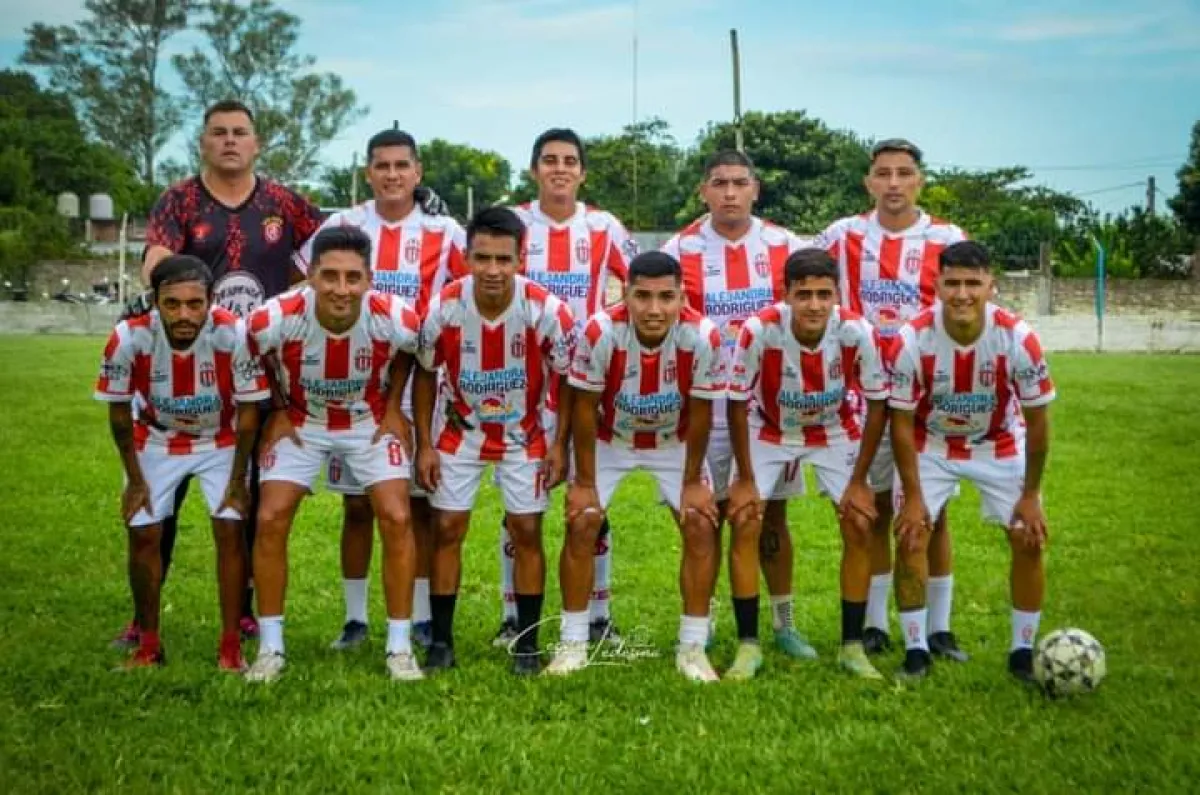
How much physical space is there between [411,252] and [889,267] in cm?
234

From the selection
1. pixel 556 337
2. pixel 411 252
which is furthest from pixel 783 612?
pixel 411 252

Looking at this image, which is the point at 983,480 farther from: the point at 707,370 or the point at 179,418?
the point at 179,418

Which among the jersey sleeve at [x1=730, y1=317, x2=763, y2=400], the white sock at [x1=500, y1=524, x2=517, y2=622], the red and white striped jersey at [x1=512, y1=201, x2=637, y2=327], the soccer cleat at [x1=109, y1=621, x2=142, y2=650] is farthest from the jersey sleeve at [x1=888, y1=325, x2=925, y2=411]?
the soccer cleat at [x1=109, y1=621, x2=142, y2=650]

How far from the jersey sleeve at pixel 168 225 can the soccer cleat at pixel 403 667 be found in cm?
218

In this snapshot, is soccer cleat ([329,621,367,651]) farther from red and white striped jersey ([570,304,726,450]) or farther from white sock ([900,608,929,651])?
white sock ([900,608,929,651])

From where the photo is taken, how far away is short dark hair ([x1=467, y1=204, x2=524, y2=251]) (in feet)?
18.2

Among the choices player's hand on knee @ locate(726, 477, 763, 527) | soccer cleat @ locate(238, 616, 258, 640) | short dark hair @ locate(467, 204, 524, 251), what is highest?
short dark hair @ locate(467, 204, 524, 251)

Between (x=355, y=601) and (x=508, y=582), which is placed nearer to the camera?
(x=355, y=601)

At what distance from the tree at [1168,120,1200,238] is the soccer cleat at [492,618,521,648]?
38.0 m

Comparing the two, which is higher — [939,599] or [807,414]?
[807,414]

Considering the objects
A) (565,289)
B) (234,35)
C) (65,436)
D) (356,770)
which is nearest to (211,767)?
(356,770)

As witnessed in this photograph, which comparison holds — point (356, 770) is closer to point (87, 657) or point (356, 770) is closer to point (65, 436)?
point (87, 657)

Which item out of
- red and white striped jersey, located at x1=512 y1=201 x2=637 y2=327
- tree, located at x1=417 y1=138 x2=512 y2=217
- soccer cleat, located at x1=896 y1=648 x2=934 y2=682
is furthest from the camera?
tree, located at x1=417 y1=138 x2=512 y2=217

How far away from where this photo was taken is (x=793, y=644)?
19.3 feet
